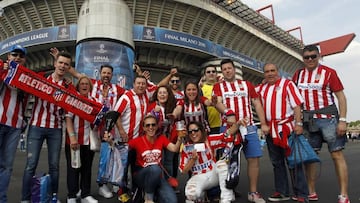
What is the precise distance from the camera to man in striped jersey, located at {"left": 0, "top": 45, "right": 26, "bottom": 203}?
341cm

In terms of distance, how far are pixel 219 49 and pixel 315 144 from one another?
2685 centimetres

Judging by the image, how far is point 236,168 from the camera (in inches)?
139

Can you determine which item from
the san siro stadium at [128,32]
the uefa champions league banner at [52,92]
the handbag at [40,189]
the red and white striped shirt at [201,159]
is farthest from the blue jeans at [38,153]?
the san siro stadium at [128,32]

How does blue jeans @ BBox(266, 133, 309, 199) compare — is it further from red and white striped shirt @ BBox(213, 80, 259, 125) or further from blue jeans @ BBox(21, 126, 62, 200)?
blue jeans @ BBox(21, 126, 62, 200)

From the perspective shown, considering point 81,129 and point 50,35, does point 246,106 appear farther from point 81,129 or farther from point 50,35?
point 50,35

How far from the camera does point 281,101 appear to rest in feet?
13.1

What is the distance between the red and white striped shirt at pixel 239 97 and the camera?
4012 millimetres

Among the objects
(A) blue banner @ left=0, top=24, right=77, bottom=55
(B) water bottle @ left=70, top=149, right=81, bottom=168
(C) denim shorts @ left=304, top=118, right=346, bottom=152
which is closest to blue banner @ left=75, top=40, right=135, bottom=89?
(A) blue banner @ left=0, top=24, right=77, bottom=55

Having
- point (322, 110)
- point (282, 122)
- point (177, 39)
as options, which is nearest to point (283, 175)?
point (282, 122)

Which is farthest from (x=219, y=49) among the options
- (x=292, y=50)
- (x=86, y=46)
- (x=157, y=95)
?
(x=157, y=95)

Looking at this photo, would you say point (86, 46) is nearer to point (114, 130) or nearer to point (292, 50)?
point (114, 130)

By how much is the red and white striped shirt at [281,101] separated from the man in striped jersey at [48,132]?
296 cm

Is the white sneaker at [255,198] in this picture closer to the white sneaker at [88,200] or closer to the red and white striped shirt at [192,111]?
the red and white striped shirt at [192,111]

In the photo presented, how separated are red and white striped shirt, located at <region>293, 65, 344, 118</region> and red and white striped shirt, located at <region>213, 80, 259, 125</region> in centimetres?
71
